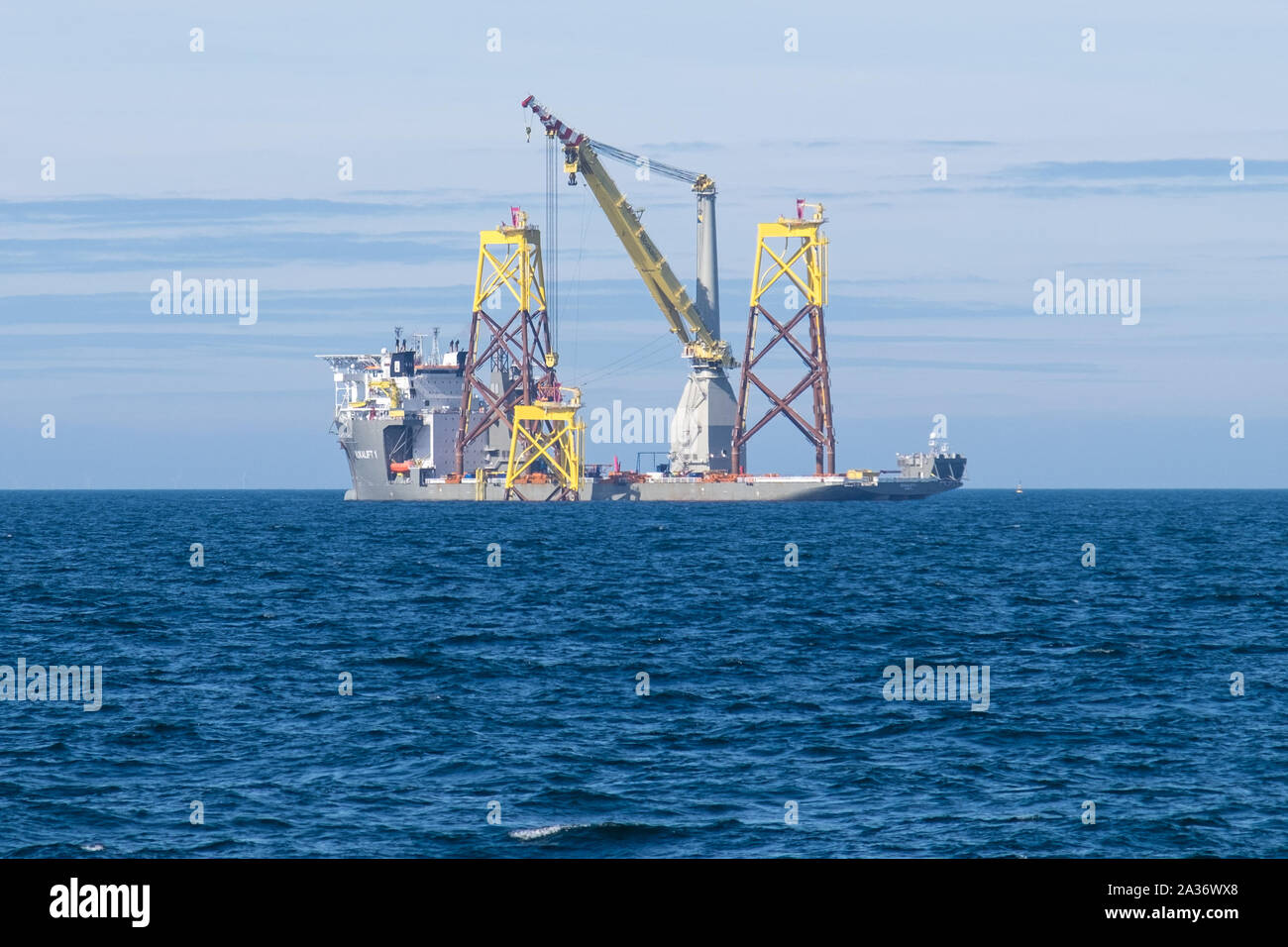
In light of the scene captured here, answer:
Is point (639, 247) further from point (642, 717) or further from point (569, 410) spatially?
point (642, 717)

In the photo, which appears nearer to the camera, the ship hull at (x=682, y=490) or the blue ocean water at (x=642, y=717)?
the blue ocean water at (x=642, y=717)

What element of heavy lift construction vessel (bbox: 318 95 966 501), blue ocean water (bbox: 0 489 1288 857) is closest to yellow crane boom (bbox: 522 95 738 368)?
heavy lift construction vessel (bbox: 318 95 966 501)

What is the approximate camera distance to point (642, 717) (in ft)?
74.1

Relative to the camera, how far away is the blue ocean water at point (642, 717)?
15.8m

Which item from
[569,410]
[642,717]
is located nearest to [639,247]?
[569,410]

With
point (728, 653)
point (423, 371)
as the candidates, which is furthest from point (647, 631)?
point (423, 371)

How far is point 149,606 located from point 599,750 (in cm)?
2495

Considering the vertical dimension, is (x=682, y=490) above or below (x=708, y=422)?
below

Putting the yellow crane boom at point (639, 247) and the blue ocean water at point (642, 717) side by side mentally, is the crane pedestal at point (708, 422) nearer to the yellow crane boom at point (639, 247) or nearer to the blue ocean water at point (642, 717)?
the yellow crane boom at point (639, 247)

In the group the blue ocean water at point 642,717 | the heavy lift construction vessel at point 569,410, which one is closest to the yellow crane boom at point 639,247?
the heavy lift construction vessel at point 569,410

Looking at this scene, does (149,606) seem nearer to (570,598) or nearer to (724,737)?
(570,598)

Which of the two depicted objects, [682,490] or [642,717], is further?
[682,490]

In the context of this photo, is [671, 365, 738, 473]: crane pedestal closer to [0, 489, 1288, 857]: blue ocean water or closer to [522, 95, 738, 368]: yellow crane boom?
[522, 95, 738, 368]: yellow crane boom
